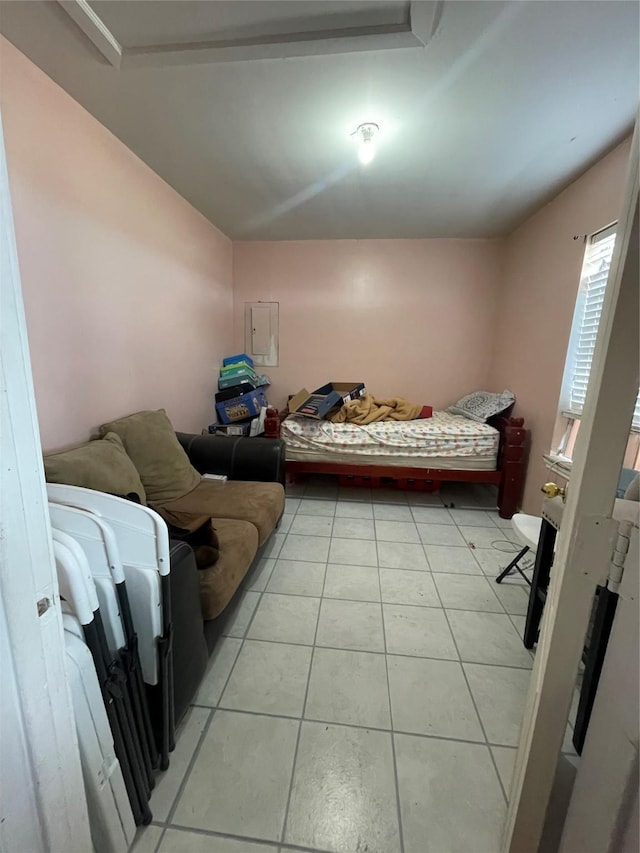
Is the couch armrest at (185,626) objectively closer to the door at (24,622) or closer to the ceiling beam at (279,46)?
the door at (24,622)

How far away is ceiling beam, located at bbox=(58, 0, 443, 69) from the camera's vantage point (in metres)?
1.22

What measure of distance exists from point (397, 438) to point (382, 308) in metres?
1.58

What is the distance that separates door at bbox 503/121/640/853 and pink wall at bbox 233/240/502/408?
3212 mm

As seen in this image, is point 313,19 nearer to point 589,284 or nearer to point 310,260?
point 589,284

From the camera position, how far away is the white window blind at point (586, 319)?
2.04m

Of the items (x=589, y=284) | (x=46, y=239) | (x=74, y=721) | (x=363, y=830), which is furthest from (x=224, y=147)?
A: (x=363, y=830)

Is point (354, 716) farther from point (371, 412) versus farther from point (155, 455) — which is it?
point (371, 412)

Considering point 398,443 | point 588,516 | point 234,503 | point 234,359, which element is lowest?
point 234,503

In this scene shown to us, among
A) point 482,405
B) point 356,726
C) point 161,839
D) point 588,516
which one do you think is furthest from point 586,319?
point 161,839

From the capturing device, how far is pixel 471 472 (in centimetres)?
286

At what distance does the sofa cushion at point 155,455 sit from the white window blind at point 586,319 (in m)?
2.52

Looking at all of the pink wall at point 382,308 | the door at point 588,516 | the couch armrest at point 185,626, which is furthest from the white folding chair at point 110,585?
the pink wall at point 382,308

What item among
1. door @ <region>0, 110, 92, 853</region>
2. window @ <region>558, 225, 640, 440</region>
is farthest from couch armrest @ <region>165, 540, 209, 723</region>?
window @ <region>558, 225, 640, 440</region>

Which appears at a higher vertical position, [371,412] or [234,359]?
[234,359]
